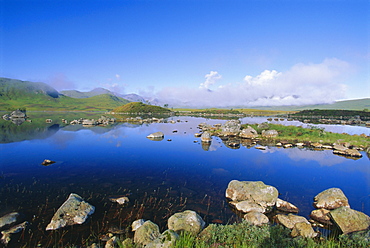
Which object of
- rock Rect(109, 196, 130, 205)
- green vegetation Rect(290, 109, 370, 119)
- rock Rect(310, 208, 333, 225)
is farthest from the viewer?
green vegetation Rect(290, 109, 370, 119)

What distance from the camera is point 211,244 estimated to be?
8.45 meters

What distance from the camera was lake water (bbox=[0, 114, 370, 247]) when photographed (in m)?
13.6

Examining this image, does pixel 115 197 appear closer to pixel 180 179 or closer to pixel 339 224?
pixel 180 179

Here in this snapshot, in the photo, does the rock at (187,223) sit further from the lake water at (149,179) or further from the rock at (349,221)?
the rock at (349,221)

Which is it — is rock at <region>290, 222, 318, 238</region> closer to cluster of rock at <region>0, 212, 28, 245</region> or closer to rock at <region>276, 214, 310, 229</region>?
rock at <region>276, 214, 310, 229</region>

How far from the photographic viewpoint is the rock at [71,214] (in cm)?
1203

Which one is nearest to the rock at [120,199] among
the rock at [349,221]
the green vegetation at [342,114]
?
the rock at [349,221]

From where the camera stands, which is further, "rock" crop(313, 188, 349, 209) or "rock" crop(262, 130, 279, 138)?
"rock" crop(262, 130, 279, 138)

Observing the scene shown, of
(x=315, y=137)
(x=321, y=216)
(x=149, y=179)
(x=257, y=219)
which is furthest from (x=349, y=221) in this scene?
(x=315, y=137)

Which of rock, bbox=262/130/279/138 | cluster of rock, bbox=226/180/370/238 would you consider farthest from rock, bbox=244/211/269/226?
rock, bbox=262/130/279/138

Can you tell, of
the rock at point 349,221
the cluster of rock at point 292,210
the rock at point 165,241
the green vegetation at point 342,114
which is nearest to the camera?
the rock at point 165,241

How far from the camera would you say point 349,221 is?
1210cm

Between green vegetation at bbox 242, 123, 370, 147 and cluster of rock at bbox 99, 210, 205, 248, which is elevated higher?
green vegetation at bbox 242, 123, 370, 147

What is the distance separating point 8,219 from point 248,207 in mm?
16483
